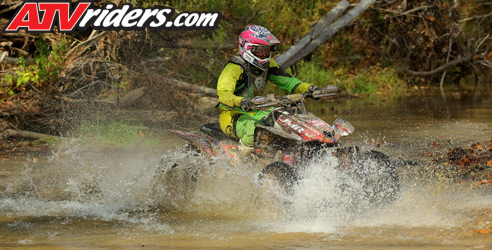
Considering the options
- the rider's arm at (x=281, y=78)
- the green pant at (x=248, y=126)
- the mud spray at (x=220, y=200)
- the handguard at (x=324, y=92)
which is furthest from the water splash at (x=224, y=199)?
the rider's arm at (x=281, y=78)

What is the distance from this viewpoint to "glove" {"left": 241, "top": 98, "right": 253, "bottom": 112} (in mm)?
7695

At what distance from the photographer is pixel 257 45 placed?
27.1ft

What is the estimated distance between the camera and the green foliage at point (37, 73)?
43.5 ft

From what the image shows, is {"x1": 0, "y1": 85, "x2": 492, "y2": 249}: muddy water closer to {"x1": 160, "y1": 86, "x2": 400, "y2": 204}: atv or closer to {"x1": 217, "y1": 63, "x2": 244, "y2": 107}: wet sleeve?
{"x1": 160, "y1": 86, "x2": 400, "y2": 204}: atv

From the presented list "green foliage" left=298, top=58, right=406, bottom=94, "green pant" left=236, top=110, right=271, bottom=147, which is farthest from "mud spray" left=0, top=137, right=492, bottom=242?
"green foliage" left=298, top=58, right=406, bottom=94

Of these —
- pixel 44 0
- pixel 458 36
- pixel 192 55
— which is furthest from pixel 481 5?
pixel 44 0

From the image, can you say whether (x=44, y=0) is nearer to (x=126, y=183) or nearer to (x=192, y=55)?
(x=192, y=55)

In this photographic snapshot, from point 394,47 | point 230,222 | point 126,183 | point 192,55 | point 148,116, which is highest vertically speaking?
point 394,47

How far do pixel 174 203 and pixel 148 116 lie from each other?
4.79 meters

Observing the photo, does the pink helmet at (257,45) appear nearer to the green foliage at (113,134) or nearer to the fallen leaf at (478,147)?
the fallen leaf at (478,147)

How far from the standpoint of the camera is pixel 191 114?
13.6 metres

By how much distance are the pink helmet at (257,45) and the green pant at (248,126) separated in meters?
0.55

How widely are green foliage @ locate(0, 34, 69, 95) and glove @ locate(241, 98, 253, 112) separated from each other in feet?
21.8

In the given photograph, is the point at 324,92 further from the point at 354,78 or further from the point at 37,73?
the point at 354,78
